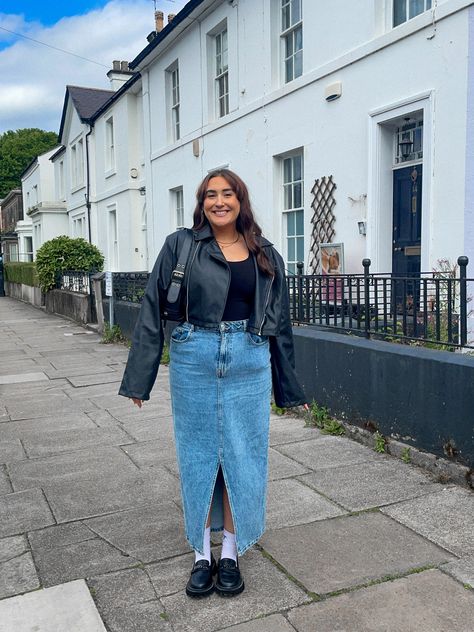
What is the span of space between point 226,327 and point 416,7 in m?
6.43

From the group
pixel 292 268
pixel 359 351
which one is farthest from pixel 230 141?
pixel 359 351

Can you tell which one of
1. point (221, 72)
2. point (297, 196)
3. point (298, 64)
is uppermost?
point (221, 72)

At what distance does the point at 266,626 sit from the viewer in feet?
8.88

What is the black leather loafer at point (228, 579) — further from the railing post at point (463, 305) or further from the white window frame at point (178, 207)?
the white window frame at point (178, 207)

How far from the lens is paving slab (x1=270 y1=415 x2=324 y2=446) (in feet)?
18.0

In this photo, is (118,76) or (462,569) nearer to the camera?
(462,569)

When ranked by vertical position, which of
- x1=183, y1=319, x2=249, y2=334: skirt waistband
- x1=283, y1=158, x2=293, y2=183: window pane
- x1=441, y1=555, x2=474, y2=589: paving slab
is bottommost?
x1=441, y1=555, x2=474, y2=589: paving slab

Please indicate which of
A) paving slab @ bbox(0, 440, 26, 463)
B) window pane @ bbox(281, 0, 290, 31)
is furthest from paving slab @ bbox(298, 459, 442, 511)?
window pane @ bbox(281, 0, 290, 31)

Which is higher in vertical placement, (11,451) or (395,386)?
(395,386)

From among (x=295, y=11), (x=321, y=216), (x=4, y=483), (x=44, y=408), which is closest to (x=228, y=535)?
(x=4, y=483)

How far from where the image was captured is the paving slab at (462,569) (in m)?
3.03

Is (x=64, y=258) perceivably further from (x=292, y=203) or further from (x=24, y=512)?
(x=24, y=512)

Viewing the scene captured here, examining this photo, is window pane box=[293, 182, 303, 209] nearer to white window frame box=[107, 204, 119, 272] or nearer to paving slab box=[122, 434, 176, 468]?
paving slab box=[122, 434, 176, 468]

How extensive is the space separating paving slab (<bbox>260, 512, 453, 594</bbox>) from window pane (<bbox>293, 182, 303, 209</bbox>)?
723 centimetres
